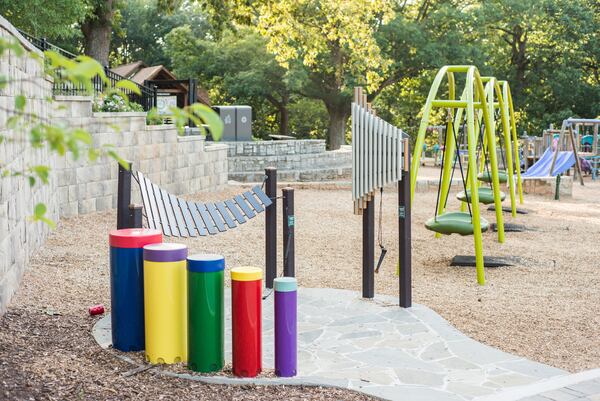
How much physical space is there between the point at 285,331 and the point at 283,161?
15419 millimetres

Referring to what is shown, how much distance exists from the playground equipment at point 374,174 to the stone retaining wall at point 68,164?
93.4 inches

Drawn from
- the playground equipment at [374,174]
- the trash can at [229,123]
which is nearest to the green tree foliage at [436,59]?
the trash can at [229,123]

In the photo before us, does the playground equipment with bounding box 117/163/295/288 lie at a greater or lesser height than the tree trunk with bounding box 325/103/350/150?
lesser

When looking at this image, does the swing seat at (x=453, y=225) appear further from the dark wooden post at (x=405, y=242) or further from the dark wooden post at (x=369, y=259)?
the dark wooden post at (x=405, y=242)

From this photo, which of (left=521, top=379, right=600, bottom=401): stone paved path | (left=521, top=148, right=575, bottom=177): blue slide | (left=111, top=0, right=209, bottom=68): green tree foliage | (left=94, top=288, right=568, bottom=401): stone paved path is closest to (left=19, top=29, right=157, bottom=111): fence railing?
(left=94, top=288, right=568, bottom=401): stone paved path

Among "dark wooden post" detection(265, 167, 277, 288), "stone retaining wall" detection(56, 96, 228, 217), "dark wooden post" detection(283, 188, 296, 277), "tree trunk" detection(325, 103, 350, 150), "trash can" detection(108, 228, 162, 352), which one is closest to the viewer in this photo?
"trash can" detection(108, 228, 162, 352)

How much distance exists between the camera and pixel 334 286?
7676 mm

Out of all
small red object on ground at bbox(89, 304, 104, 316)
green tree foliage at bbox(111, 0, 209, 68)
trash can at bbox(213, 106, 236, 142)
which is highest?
green tree foliage at bbox(111, 0, 209, 68)

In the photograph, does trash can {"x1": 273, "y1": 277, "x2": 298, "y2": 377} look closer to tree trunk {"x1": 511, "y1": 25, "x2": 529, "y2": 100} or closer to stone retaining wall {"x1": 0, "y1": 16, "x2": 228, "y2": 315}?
stone retaining wall {"x1": 0, "y1": 16, "x2": 228, "y2": 315}

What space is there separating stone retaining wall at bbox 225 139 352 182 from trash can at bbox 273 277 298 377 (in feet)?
47.9

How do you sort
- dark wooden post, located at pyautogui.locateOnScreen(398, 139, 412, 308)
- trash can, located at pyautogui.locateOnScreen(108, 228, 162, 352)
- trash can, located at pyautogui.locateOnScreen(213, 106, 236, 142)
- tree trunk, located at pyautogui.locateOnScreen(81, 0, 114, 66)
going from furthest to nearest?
tree trunk, located at pyautogui.locateOnScreen(81, 0, 114, 66) < trash can, located at pyautogui.locateOnScreen(213, 106, 236, 142) < dark wooden post, located at pyautogui.locateOnScreen(398, 139, 412, 308) < trash can, located at pyautogui.locateOnScreen(108, 228, 162, 352)

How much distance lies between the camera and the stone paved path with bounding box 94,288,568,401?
4531 millimetres

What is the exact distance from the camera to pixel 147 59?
1730 inches

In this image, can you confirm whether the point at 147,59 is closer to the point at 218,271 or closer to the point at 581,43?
the point at 581,43
